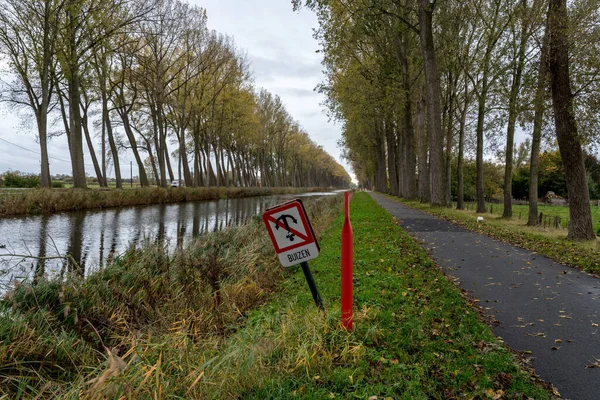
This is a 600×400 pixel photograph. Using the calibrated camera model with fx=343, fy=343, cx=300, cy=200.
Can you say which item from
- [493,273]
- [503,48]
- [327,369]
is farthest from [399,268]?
[503,48]

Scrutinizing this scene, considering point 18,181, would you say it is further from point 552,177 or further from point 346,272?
point 552,177

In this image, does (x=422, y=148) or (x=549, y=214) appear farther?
(x=549, y=214)

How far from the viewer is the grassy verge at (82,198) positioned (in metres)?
14.5

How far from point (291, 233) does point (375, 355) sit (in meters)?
1.32

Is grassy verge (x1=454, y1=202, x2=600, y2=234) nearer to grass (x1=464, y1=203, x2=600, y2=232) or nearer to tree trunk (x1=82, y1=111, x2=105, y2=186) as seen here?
grass (x1=464, y1=203, x2=600, y2=232)

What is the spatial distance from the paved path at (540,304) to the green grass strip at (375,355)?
29 centimetres

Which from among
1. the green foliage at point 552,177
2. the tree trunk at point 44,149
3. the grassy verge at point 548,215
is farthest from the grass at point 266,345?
the green foliage at point 552,177

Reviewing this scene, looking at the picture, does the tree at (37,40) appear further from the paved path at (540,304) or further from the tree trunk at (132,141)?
the paved path at (540,304)

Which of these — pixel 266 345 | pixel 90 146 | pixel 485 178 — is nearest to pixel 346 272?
pixel 266 345

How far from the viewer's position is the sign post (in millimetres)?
3213

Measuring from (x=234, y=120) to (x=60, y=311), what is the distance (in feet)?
110

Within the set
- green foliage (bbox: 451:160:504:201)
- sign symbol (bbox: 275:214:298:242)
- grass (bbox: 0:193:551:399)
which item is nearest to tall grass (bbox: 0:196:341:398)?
grass (bbox: 0:193:551:399)

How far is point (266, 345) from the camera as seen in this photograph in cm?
309

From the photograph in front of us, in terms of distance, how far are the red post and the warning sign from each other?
277 millimetres
